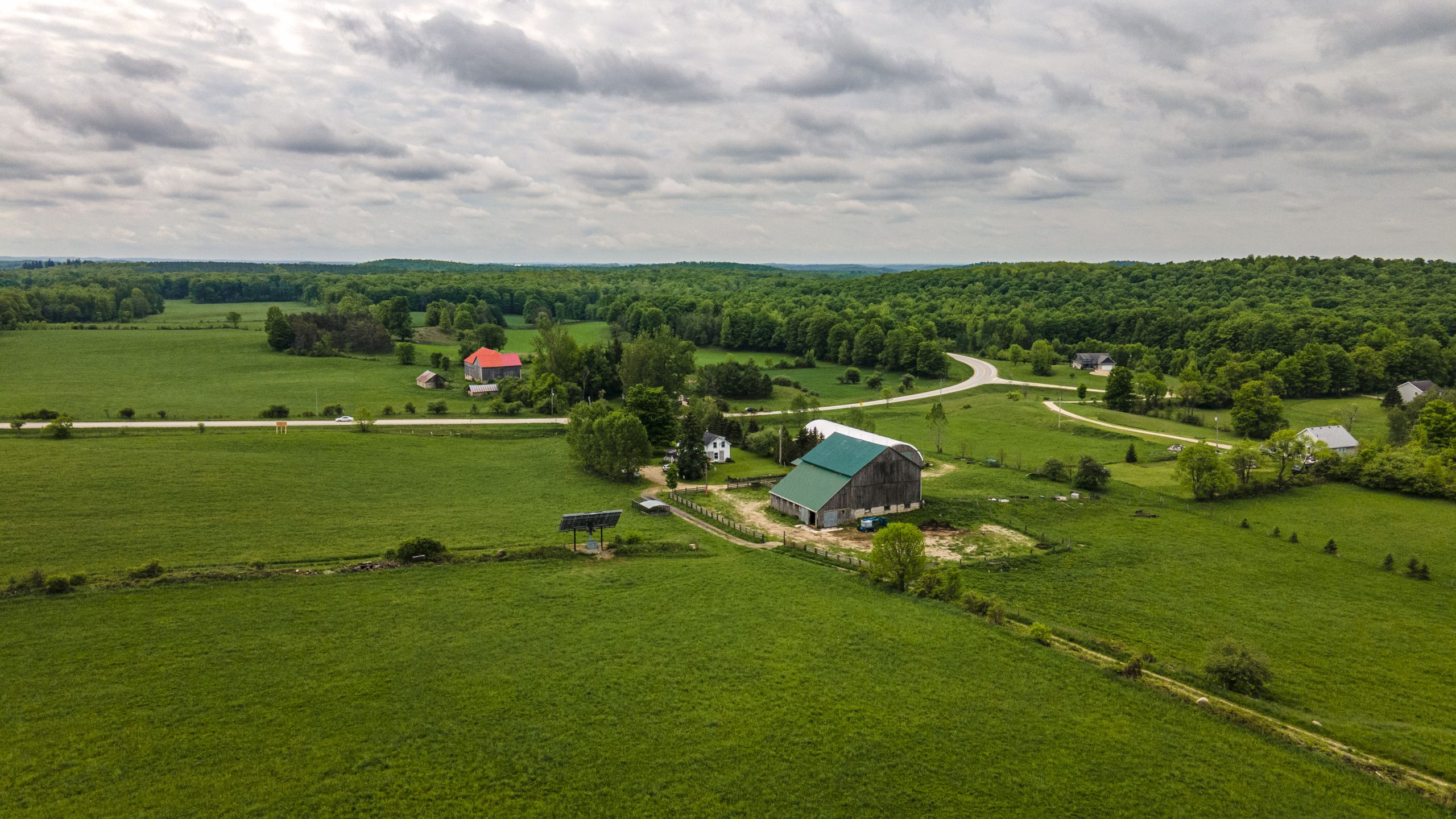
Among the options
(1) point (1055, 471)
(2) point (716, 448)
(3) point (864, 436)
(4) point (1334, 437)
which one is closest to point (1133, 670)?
(3) point (864, 436)

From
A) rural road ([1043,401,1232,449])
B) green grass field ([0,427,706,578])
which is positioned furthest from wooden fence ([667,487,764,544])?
rural road ([1043,401,1232,449])

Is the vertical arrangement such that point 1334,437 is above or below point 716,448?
above

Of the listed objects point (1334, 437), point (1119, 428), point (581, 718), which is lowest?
point (581, 718)

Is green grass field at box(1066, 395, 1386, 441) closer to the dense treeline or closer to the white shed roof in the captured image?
the dense treeline

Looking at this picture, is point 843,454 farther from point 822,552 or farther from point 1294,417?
point 1294,417

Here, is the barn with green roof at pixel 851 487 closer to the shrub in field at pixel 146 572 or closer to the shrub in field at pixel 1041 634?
the shrub in field at pixel 1041 634
